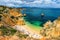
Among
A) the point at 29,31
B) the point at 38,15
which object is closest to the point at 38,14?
the point at 38,15

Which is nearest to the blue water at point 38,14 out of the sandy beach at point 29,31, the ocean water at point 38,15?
the ocean water at point 38,15

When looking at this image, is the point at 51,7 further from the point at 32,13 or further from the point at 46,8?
the point at 32,13

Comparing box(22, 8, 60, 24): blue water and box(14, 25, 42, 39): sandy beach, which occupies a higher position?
box(22, 8, 60, 24): blue water

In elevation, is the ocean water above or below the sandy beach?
above

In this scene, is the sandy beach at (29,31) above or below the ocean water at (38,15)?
below

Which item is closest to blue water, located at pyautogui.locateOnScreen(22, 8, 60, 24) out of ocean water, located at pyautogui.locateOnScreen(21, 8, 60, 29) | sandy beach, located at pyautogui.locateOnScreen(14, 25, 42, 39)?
ocean water, located at pyautogui.locateOnScreen(21, 8, 60, 29)

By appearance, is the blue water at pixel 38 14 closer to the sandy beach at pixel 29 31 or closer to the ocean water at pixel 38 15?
the ocean water at pixel 38 15

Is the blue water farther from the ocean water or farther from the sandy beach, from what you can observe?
the sandy beach
